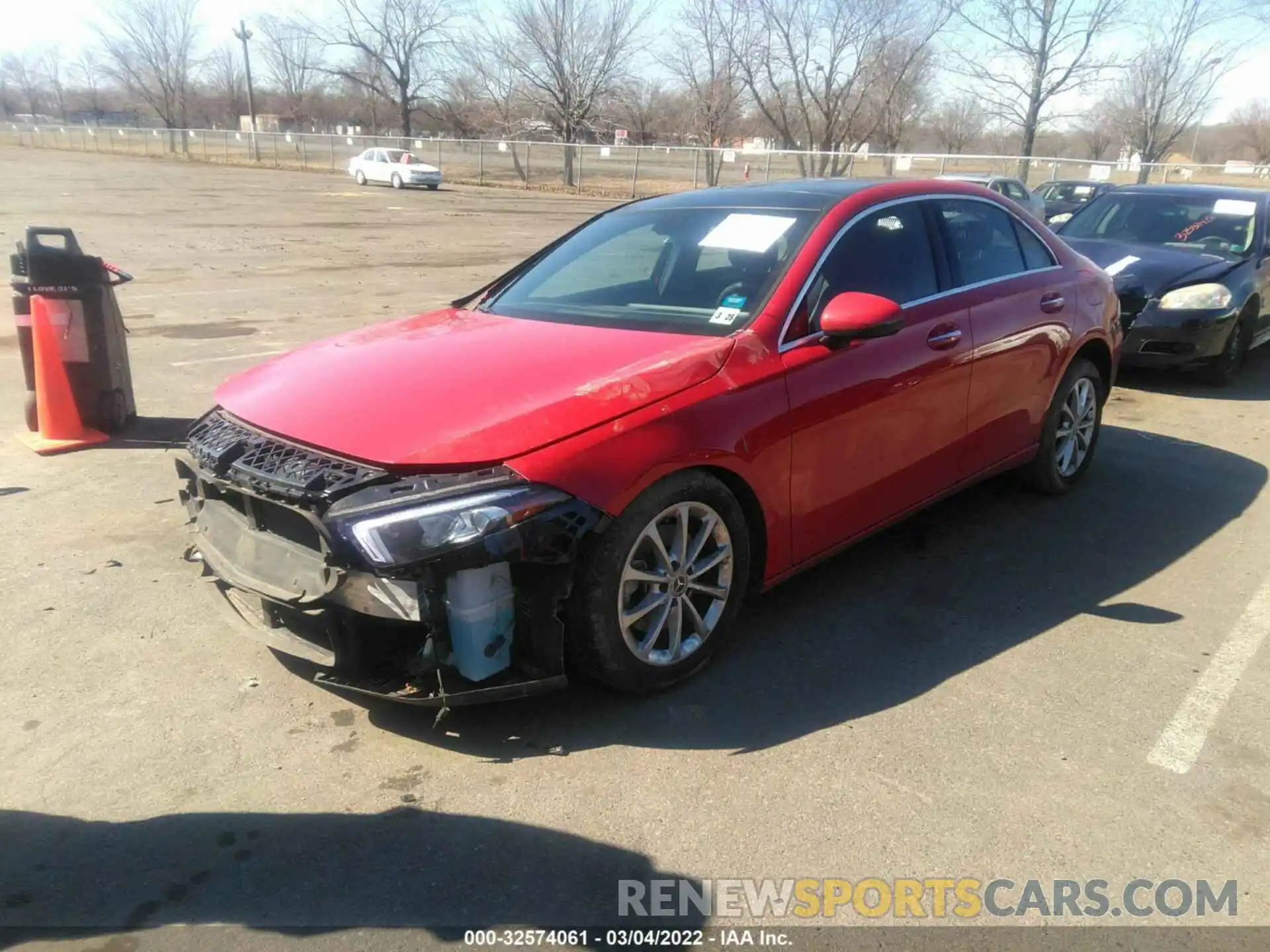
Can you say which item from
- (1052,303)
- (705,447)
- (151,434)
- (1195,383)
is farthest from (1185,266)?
(151,434)

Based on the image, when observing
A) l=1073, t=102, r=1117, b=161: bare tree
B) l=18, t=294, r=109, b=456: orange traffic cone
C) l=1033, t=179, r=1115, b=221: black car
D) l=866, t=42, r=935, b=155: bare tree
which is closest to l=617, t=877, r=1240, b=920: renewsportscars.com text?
l=18, t=294, r=109, b=456: orange traffic cone

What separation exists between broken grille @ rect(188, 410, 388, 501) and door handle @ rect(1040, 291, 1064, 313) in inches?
140

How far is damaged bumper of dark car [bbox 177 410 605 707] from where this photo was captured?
277 centimetres

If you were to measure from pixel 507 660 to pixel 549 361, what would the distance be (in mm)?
1055

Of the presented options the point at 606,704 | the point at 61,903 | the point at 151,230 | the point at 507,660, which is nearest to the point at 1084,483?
the point at 606,704

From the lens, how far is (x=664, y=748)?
3.09 meters

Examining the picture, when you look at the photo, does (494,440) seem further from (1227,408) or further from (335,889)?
(1227,408)

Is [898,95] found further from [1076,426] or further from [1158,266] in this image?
[1076,426]

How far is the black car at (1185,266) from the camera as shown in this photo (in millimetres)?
7828

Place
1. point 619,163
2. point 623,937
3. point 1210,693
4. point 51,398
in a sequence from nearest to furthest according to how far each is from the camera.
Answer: point 623,937 → point 1210,693 → point 51,398 → point 619,163

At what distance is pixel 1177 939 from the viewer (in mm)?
2383

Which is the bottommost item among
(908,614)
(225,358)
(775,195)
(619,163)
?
(908,614)

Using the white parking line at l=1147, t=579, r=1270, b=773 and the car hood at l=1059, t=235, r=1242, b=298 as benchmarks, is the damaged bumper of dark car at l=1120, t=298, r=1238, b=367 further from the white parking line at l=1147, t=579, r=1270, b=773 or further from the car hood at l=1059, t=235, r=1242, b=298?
the white parking line at l=1147, t=579, r=1270, b=773

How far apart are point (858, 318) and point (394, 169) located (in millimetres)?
37437
